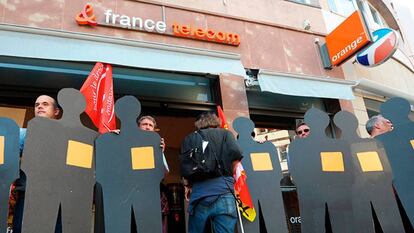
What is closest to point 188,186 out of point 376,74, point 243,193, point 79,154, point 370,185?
point 243,193

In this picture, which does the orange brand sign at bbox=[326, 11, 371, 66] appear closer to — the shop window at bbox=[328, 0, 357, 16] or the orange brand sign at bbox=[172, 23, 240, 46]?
the shop window at bbox=[328, 0, 357, 16]

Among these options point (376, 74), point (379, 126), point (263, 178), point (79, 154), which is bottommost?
point (263, 178)

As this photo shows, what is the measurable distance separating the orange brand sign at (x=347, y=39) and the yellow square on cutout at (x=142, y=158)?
13.9 ft

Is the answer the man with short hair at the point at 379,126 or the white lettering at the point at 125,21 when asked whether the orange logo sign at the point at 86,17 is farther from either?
the man with short hair at the point at 379,126

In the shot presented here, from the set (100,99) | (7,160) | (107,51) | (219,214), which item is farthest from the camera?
(107,51)

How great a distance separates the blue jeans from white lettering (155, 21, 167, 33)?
3.09 metres

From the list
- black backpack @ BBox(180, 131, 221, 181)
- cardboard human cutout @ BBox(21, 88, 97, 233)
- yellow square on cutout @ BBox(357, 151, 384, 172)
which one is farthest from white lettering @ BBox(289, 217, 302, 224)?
cardboard human cutout @ BBox(21, 88, 97, 233)

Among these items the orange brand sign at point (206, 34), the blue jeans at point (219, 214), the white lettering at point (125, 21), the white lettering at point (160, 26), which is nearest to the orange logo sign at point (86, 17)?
the white lettering at point (125, 21)

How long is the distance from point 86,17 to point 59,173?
2980mm

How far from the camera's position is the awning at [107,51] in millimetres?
3834

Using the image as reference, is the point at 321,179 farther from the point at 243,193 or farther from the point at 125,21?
the point at 125,21

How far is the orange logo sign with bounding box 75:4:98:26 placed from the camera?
4.66 m

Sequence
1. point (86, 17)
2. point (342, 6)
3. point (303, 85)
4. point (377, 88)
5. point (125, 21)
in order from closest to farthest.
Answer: point (86, 17), point (125, 21), point (303, 85), point (377, 88), point (342, 6)

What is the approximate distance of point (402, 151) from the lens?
10.3 ft
